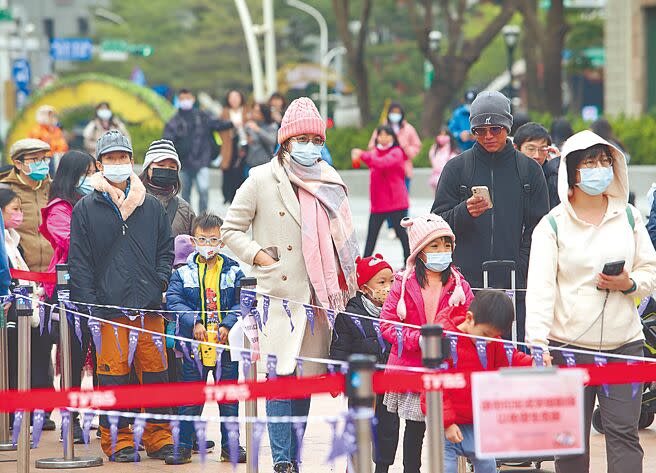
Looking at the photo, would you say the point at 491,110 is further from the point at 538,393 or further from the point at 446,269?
the point at 538,393

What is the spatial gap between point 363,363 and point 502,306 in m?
1.27

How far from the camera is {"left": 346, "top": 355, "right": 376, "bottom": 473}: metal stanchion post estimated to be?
5441mm

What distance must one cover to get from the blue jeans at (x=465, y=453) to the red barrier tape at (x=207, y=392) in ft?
2.86

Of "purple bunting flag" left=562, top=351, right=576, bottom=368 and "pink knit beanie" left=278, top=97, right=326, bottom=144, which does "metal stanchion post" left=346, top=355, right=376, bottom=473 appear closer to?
"purple bunting flag" left=562, top=351, right=576, bottom=368

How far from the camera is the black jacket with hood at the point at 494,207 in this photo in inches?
325

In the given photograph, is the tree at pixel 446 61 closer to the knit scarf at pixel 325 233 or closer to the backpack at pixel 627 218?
the knit scarf at pixel 325 233

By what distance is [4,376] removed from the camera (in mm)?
8797

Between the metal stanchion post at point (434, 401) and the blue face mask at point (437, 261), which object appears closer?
the metal stanchion post at point (434, 401)

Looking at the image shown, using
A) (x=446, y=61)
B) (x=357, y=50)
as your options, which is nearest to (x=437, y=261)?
(x=446, y=61)

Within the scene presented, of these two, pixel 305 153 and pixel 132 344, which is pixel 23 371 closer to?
pixel 132 344

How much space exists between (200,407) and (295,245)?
146 cm

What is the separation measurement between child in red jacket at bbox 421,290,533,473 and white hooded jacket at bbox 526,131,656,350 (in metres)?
0.26

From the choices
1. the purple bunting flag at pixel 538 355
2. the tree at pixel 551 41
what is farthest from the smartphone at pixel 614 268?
the tree at pixel 551 41

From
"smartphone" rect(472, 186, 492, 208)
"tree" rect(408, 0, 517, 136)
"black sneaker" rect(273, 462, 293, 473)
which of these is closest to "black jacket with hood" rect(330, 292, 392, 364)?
"black sneaker" rect(273, 462, 293, 473)
